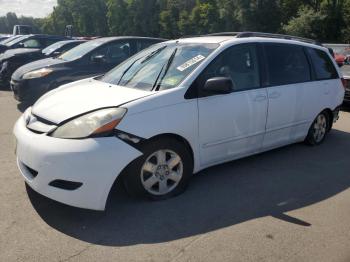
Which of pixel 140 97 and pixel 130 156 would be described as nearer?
pixel 130 156

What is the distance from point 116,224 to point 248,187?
65.1 inches

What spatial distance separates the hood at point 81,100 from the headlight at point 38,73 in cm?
374

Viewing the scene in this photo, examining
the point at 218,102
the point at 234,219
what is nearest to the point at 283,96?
the point at 218,102

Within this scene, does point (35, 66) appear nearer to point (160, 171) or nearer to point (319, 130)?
point (160, 171)

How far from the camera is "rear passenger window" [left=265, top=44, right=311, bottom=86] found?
16.3ft

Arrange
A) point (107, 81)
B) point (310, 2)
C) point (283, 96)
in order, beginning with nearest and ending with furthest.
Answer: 1. point (107, 81)
2. point (283, 96)
3. point (310, 2)

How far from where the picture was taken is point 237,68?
180 inches

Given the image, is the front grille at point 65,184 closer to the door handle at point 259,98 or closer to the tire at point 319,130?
the door handle at point 259,98

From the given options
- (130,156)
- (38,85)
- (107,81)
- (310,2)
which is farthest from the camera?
(310,2)

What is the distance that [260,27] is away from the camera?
4272 cm

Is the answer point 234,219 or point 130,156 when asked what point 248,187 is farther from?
point 130,156

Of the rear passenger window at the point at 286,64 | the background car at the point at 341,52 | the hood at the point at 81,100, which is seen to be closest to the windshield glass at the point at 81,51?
the hood at the point at 81,100

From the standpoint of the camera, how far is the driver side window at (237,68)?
4.22m

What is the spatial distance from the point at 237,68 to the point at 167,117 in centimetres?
126
